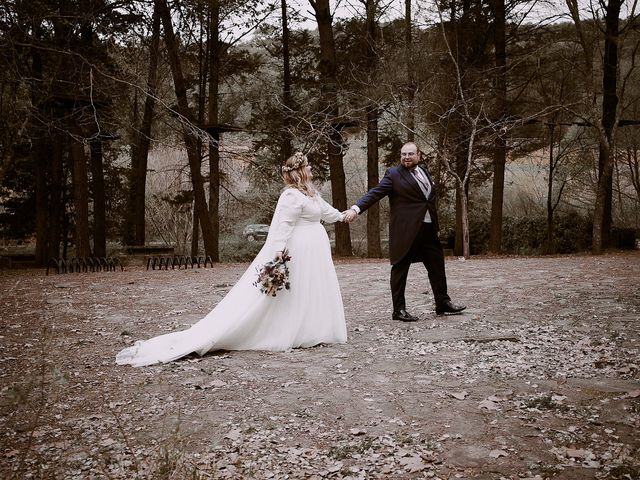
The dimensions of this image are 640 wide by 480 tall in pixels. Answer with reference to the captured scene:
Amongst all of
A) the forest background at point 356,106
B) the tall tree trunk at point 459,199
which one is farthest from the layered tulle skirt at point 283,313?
the tall tree trunk at point 459,199

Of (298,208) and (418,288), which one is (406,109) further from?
(298,208)

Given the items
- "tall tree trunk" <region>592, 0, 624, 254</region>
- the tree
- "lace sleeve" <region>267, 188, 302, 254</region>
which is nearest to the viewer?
"lace sleeve" <region>267, 188, 302, 254</region>

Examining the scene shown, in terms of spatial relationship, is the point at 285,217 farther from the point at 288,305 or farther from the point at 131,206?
the point at 131,206

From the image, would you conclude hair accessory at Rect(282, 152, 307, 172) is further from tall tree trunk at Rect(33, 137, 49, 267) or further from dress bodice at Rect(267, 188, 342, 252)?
tall tree trunk at Rect(33, 137, 49, 267)

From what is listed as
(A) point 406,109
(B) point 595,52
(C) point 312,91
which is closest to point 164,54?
(C) point 312,91

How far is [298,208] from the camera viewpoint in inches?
278

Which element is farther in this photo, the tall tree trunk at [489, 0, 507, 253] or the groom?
the tall tree trunk at [489, 0, 507, 253]

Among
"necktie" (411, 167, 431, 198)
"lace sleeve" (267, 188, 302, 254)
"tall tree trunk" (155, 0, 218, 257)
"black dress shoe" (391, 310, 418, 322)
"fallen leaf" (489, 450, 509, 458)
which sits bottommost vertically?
"fallen leaf" (489, 450, 509, 458)

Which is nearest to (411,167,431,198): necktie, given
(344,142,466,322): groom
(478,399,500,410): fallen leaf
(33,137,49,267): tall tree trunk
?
(344,142,466,322): groom

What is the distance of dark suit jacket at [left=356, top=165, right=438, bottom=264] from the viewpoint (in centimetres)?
797

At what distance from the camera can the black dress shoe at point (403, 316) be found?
26.7 feet

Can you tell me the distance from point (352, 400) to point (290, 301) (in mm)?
2149

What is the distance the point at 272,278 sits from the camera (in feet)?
22.4

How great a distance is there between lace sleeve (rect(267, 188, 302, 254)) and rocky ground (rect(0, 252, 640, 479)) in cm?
129
